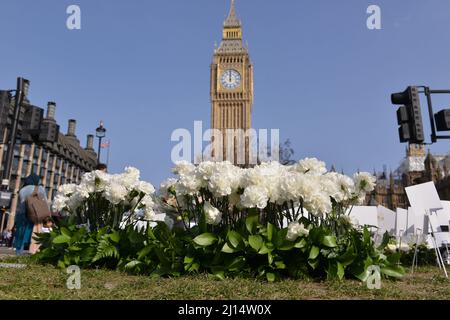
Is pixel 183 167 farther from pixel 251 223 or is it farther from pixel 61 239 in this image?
pixel 61 239

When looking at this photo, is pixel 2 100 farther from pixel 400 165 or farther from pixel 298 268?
pixel 400 165

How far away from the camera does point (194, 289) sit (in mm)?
3412

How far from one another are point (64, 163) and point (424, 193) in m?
80.5

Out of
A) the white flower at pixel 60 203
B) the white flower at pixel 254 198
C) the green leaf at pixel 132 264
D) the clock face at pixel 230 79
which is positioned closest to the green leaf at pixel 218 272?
the white flower at pixel 254 198

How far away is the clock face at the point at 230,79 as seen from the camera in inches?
2936

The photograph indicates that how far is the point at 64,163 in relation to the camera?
77062 millimetres

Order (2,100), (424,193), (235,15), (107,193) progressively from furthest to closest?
(235,15)
(2,100)
(424,193)
(107,193)

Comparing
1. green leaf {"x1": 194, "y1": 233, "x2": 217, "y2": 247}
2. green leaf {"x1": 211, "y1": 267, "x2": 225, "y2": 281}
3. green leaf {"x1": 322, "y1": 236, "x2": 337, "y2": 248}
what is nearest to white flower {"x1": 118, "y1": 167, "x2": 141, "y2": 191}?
green leaf {"x1": 194, "y1": 233, "x2": 217, "y2": 247}

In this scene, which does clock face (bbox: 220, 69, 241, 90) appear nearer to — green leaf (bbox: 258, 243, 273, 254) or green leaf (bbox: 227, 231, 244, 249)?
green leaf (bbox: 227, 231, 244, 249)

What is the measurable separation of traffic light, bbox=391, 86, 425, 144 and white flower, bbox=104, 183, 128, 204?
640cm

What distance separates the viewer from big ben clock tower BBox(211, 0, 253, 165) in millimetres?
73438

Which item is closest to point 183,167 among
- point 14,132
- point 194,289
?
point 194,289

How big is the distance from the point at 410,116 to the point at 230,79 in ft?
224
